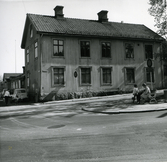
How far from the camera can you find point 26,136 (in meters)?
7.72

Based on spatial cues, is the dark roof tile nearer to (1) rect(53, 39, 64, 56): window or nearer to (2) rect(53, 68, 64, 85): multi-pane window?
(1) rect(53, 39, 64, 56): window

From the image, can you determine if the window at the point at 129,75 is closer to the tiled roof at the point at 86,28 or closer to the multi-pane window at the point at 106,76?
the multi-pane window at the point at 106,76

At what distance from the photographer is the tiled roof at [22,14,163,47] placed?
83.2 ft

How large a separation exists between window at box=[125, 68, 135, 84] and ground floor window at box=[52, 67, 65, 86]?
8168 millimetres

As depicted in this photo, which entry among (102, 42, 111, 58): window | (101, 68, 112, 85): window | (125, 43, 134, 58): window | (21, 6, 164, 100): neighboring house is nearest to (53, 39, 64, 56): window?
(21, 6, 164, 100): neighboring house

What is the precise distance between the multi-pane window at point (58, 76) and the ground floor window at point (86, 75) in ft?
7.84

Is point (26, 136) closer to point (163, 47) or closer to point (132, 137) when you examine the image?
point (132, 137)

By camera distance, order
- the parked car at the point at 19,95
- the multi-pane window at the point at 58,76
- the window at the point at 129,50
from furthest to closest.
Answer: the window at the point at 129,50 < the parked car at the point at 19,95 < the multi-pane window at the point at 58,76

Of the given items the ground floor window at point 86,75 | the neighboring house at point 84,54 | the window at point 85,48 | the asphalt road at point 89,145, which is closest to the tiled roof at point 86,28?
the neighboring house at point 84,54

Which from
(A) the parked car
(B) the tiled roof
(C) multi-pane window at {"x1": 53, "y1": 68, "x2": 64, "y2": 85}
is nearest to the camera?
(C) multi-pane window at {"x1": 53, "y1": 68, "x2": 64, "y2": 85}

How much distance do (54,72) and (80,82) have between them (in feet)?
10.5

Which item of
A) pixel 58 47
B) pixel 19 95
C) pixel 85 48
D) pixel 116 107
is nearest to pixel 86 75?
pixel 85 48

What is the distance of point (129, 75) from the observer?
28.6m

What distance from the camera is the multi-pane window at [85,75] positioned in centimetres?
2625
